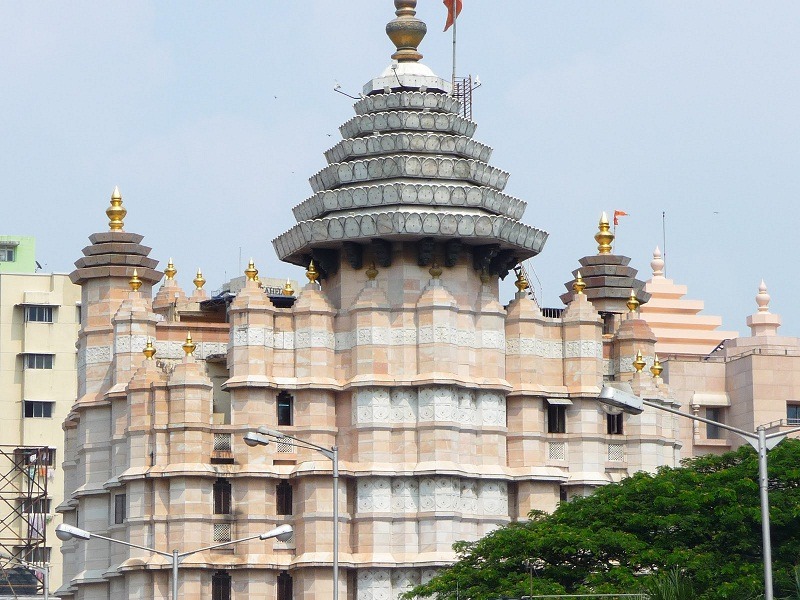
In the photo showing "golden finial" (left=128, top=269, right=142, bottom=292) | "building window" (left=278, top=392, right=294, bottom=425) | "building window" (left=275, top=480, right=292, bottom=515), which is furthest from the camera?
"golden finial" (left=128, top=269, right=142, bottom=292)

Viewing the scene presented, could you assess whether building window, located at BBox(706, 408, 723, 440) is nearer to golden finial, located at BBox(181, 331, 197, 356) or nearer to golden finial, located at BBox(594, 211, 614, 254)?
golden finial, located at BBox(594, 211, 614, 254)

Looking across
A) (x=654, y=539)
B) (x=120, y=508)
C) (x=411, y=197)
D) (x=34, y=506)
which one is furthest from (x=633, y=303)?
(x=34, y=506)

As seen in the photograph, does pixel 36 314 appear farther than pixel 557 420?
Yes

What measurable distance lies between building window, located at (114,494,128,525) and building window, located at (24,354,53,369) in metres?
47.7

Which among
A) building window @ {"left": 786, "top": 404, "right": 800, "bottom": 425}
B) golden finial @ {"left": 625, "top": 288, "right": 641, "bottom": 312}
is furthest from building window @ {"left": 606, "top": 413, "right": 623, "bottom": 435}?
building window @ {"left": 786, "top": 404, "right": 800, "bottom": 425}

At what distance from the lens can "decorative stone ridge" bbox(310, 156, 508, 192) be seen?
233ft

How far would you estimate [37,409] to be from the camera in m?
117

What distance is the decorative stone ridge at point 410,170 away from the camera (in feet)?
233

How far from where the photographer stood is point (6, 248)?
127250 millimetres

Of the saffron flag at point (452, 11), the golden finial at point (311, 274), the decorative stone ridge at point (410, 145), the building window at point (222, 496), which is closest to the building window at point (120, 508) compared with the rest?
the building window at point (222, 496)

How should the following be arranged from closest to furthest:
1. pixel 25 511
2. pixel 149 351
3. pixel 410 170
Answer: pixel 149 351 < pixel 410 170 < pixel 25 511

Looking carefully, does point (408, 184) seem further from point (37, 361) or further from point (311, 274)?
point (37, 361)

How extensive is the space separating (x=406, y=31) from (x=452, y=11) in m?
3.59

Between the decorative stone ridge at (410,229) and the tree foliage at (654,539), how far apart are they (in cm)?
1059
